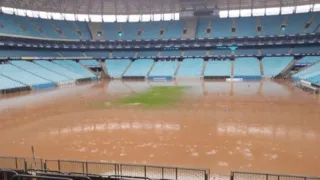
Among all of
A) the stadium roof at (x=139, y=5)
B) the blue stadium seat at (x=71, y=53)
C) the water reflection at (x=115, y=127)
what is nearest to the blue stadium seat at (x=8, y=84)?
the stadium roof at (x=139, y=5)

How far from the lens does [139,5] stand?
197 feet

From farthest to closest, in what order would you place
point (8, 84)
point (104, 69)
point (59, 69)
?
point (104, 69)
point (59, 69)
point (8, 84)

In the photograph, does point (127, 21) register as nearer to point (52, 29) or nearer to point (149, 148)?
point (52, 29)

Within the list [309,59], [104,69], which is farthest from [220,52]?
[104,69]

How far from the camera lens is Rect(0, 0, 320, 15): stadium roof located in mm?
54419

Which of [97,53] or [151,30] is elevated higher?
[151,30]

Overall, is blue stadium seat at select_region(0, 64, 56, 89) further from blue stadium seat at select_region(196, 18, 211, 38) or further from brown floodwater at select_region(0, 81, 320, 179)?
blue stadium seat at select_region(196, 18, 211, 38)

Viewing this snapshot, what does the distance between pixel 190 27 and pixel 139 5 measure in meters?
14.5

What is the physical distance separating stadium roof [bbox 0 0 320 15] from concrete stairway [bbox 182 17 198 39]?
439cm

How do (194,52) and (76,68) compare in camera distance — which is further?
(194,52)

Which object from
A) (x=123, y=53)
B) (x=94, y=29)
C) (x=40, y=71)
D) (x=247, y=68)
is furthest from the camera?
(x=123, y=53)

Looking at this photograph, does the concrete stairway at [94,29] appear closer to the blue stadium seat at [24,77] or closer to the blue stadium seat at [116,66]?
the blue stadium seat at [116,66]

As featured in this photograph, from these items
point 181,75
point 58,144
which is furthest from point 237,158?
point 181,75

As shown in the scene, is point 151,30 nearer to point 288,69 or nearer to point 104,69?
point 104,69
